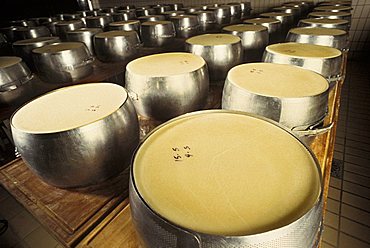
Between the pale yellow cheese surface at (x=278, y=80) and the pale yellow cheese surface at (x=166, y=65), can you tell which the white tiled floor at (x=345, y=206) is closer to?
the pale yellow cheese surface at (x=278, y=80)

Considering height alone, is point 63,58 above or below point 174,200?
above

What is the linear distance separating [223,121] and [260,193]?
401 millimetres

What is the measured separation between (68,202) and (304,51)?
1.81 m

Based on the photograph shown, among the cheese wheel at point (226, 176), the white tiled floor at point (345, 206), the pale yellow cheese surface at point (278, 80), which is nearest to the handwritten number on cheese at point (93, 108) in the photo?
the cheese wheel at point (226, 176)

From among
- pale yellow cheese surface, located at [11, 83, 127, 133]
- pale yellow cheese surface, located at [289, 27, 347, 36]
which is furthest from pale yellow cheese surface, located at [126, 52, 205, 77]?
pale yellow cheese surface, located at [289, 27, 347, 36]

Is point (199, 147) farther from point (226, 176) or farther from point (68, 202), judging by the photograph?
point (68, 202)

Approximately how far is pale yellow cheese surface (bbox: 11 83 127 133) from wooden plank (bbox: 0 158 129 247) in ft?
1.13

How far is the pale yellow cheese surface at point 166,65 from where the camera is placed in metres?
1.44

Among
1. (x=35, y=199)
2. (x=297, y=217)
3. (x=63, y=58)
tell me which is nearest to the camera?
(x=297, y=217)

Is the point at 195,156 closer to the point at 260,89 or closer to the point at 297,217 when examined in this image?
the point at 297,217

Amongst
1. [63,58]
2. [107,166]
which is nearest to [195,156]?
[107,166]

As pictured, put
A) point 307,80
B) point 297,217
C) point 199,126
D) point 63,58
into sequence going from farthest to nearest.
Answer: point 63,58
point 307,80
point 199,126
point 297,217

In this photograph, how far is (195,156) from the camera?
0.81 meters

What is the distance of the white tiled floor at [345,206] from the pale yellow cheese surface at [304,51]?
6.29ft
